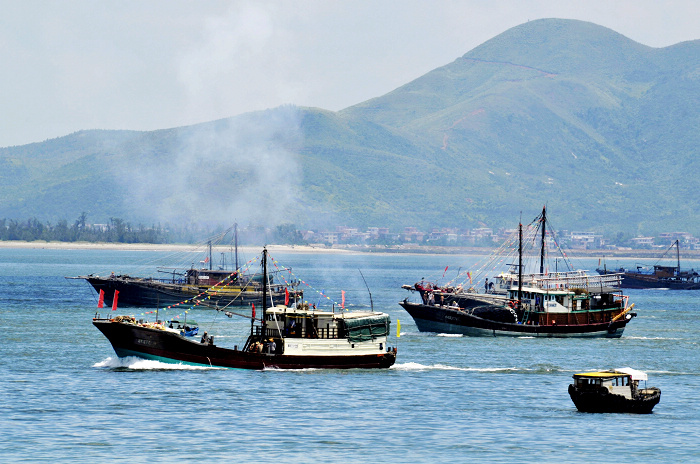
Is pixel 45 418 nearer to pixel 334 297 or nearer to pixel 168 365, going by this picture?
pixel 168 365

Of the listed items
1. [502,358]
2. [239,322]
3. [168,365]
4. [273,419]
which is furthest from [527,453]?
[239,322]

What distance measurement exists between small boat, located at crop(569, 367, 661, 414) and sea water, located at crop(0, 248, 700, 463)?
0.92 metres

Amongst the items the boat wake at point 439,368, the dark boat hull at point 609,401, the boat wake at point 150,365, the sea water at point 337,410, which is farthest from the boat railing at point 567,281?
the dark boat hull at point 609,401

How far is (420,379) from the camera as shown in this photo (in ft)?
258

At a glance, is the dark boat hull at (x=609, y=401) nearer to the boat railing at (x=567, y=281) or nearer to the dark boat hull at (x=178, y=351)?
the dark boat hull at (x=178, y=351)

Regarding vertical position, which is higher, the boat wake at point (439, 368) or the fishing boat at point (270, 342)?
the fishing boat at point (270, 342)

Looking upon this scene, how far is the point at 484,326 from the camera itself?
11444 cm

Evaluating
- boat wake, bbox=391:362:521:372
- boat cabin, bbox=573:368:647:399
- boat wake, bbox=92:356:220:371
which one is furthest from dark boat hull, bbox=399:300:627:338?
boat cabin, bbox=573:368:647:399

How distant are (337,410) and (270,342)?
14433mm

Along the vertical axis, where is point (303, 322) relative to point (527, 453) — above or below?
above

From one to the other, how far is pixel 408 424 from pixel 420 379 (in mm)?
17587

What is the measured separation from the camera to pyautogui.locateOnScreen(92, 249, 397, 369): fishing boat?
254 ft

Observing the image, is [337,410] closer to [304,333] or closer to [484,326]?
[304,333]

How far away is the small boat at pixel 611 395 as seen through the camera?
65.8 meters
